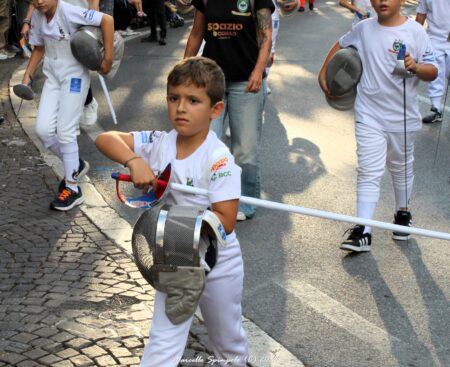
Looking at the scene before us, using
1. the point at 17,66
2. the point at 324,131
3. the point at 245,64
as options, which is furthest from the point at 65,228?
the point at 17,66

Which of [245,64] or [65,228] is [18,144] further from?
[245,64]

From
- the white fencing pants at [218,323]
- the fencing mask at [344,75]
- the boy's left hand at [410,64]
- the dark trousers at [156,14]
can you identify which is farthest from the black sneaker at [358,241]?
the dark trousers at [156,14]

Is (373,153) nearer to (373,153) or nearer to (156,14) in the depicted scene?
(373,153)

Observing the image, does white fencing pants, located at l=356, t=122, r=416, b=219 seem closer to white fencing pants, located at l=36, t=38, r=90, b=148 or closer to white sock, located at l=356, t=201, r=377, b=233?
white sock, located at l=356, t=201, r=377, b=233

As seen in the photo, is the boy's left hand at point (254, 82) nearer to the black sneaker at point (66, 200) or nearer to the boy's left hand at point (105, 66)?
the boy's left hand at point (105, 66)

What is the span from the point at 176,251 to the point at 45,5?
3602mm

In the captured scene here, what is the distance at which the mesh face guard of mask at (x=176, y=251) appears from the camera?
10.7 feet

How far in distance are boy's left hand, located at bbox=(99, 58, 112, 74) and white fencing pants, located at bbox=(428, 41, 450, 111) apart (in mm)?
4154

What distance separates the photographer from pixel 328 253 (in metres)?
6.02

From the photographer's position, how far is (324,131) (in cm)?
934

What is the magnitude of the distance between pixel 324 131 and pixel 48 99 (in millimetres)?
3615

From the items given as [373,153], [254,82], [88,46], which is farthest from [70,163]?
[373,153]

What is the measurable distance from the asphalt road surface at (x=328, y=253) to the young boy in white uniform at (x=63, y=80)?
0.51 metres

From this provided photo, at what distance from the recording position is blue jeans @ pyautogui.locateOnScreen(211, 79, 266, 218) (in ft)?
20.6
